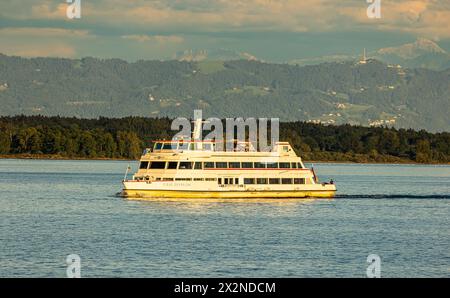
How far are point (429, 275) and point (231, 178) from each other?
4504 cm

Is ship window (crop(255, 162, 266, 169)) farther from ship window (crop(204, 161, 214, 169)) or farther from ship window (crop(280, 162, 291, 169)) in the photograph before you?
Answer: ship window (crop(204, 161, 214, 169))

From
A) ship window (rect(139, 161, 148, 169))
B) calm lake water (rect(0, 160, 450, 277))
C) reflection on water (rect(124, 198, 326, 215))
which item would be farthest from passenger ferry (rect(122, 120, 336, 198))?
calm lake water (rect(0, 160, 450, 277))

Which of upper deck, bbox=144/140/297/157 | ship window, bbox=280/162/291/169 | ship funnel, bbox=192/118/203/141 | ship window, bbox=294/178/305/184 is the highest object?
ship funnel, bbox=192/118/203/141

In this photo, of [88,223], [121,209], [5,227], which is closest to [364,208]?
[121,209]

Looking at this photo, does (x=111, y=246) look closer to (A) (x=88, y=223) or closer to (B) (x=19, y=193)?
(A) (x=88, y=223)

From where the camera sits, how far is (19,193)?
119188 millimetres

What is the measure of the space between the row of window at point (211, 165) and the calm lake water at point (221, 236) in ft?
11.1

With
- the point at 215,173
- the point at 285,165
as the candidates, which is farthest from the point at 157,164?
the point at 285,165

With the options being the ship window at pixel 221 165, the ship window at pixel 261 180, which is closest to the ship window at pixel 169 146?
the ship window at pixel 221 165

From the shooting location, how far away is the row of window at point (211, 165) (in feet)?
321

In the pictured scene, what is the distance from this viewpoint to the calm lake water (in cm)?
5866

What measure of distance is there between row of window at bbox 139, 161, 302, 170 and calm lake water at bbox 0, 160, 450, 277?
3369mm

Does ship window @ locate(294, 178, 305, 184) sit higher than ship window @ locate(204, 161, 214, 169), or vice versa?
ship window @ locate(204, 161, 214, 169)

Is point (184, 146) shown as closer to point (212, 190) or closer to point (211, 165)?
point (211, 165)
